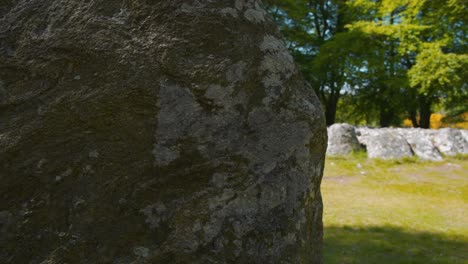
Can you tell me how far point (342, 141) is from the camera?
44.3 feet

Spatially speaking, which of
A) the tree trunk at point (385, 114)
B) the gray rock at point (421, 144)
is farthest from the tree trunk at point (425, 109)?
the gray rock at point (421, 144)

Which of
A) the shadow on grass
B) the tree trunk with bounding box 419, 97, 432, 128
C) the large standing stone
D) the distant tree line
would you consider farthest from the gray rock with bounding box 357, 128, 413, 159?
the large standing stone

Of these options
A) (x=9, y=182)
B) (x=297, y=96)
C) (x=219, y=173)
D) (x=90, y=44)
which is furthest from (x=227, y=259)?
(x=90, y=44)

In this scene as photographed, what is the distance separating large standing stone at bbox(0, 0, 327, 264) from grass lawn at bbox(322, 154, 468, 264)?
10.0 ft

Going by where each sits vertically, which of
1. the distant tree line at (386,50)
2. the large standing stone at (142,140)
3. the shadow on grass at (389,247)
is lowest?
the shadow on grass at (389,247)

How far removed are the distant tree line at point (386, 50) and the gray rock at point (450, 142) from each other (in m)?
3.52

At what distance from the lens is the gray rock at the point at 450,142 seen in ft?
43.1

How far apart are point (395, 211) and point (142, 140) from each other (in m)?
6.39

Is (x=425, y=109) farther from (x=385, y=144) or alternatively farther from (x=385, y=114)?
(x=385, y=144)

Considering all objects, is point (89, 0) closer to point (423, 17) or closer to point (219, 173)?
point (219, 173)

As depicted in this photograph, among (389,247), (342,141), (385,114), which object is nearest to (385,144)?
(342,141)

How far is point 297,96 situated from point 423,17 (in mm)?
18521

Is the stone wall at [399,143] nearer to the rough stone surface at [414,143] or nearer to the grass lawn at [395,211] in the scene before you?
the rough stone surface at [414,143]

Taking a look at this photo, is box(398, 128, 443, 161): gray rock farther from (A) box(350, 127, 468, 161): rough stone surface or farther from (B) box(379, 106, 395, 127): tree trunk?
(B) box(379, 106, 395, 127): tree trunk
